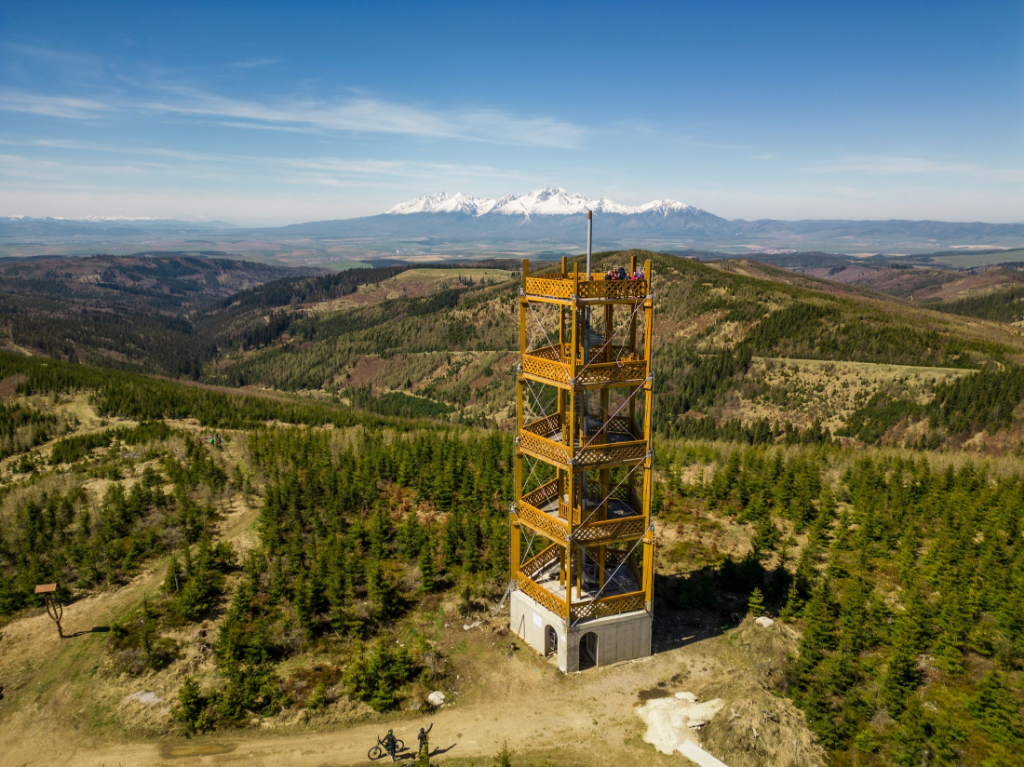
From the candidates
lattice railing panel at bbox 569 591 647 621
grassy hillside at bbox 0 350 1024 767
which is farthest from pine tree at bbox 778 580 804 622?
lattice railing panel at bbox 569 591 647 621

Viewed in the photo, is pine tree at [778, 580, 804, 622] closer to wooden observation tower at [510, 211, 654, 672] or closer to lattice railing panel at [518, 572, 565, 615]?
wooden observation tower at [510, 211, 654, 672]

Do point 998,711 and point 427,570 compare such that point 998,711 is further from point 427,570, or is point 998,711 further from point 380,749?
point 427,570

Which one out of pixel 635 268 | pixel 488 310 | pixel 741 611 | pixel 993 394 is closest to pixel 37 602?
pixel 635 268

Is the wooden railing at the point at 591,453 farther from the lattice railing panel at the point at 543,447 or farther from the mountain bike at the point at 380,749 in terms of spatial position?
the mountain bike at the point at 380,749

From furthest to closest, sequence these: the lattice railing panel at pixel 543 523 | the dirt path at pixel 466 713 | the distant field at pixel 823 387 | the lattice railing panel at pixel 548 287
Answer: the distant field at pixel 823 387 → the lattice railing panel at pixel 543 523 → the lattice railing panel at pixel 548 287 → the dirt path at pixel 466 713

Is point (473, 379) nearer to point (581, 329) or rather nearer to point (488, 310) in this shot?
point (488, 310)

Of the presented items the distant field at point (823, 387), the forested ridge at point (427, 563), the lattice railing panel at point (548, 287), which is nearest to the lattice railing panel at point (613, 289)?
the lattice railing panel at point (548, 287)

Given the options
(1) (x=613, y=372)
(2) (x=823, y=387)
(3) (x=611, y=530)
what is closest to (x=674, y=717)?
(3) (x=611, y=530)
